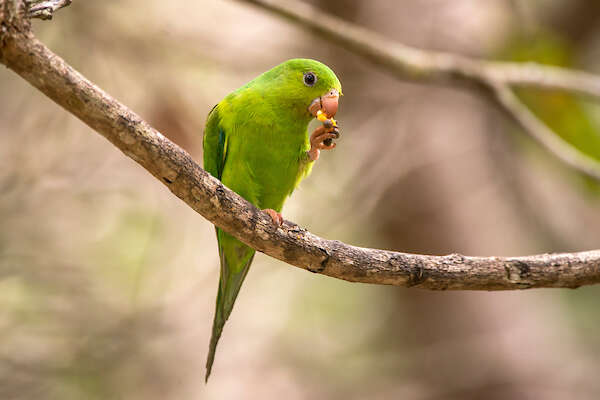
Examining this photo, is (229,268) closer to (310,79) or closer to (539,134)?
(310,79)

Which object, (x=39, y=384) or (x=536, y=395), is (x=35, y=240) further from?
(x=536, y=395)

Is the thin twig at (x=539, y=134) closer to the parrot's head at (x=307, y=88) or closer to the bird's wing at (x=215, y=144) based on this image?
the parrot's head at (x=307, y=88)

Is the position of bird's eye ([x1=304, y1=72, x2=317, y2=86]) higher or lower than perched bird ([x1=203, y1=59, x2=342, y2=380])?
higher

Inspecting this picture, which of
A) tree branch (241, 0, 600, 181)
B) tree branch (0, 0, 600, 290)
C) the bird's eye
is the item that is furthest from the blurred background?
tree branch (0, 0, 600, 290)

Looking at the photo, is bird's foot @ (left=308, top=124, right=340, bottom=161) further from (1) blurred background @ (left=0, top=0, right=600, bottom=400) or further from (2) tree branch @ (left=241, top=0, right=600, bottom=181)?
(1) blurred background @ (left=0, top=0, right=600, bottom=400)

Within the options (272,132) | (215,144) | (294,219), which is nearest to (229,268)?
(215,144)

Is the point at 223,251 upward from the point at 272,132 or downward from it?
downward
